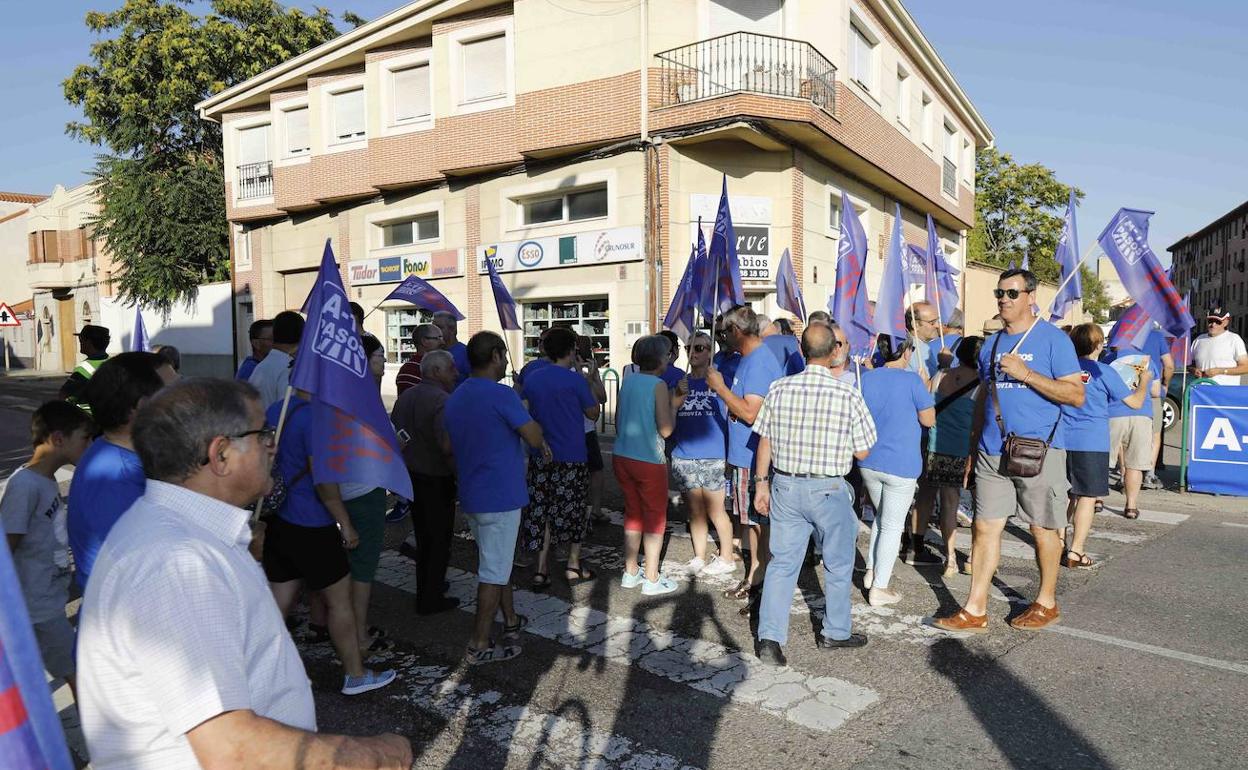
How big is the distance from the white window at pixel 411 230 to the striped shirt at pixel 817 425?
17361 mm

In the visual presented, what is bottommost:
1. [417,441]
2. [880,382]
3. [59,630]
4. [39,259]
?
[59,630]

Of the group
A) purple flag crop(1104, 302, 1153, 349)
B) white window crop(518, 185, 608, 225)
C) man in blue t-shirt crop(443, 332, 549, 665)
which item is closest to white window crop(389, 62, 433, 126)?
white window crop(518, 185, 608, 225)

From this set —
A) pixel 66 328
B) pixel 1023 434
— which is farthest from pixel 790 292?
pixel 66 328

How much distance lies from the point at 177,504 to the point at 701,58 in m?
16.2

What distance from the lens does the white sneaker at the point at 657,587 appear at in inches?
215

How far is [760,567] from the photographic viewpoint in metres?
5.38

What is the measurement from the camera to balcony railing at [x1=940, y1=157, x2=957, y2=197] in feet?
81.9

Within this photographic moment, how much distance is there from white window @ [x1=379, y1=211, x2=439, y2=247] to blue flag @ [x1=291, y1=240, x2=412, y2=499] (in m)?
17.7

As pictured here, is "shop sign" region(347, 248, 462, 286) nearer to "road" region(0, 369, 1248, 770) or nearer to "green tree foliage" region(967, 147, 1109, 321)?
"road" region(0, 369, 1248, 770)

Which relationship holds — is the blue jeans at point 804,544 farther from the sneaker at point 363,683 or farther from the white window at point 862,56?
the white window at point 862,56

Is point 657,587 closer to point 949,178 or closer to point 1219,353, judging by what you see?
point 1219,353

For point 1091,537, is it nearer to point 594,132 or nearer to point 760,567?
point 760,567

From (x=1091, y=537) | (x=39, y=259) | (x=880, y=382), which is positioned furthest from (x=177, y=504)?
(x=39, y=259)

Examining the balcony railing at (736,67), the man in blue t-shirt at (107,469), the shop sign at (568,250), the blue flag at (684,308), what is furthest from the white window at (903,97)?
the man in blue t-shirt at (107,469)
